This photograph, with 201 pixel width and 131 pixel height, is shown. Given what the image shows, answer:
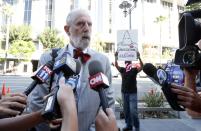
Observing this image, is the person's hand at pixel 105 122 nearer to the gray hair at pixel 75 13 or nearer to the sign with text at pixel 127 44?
the gray hair at pixel 75 13

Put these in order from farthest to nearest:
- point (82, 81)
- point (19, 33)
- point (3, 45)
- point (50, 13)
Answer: point (50, 13)
point (3, 45)
point (19, 33)
point (82, 81)

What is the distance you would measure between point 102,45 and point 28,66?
1159 cm

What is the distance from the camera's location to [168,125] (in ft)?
23.3

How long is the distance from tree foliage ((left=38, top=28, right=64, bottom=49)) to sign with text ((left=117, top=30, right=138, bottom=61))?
34469mm

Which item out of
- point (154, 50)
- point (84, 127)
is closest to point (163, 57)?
point (154, 50)

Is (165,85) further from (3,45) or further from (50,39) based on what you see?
(3,45)

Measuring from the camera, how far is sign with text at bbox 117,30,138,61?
6820 millimetres

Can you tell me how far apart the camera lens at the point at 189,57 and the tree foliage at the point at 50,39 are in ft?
131

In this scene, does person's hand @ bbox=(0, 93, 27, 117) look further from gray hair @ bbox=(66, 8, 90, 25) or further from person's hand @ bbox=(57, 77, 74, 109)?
gray hair @ bbox=(66, 8, 90, 25)

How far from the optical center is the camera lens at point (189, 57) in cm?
172

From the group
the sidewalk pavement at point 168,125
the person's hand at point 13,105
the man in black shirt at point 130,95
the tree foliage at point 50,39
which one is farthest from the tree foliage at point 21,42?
the person's hand at point 13,105

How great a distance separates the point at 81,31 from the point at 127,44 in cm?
442

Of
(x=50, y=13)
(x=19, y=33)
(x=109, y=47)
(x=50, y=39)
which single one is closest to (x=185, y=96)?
(x=19, y=33)

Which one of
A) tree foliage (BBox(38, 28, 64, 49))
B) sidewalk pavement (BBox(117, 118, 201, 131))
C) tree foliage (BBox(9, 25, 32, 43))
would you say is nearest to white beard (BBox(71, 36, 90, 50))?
sidewalk pavement (BBox(117, 118, 201, 131))
